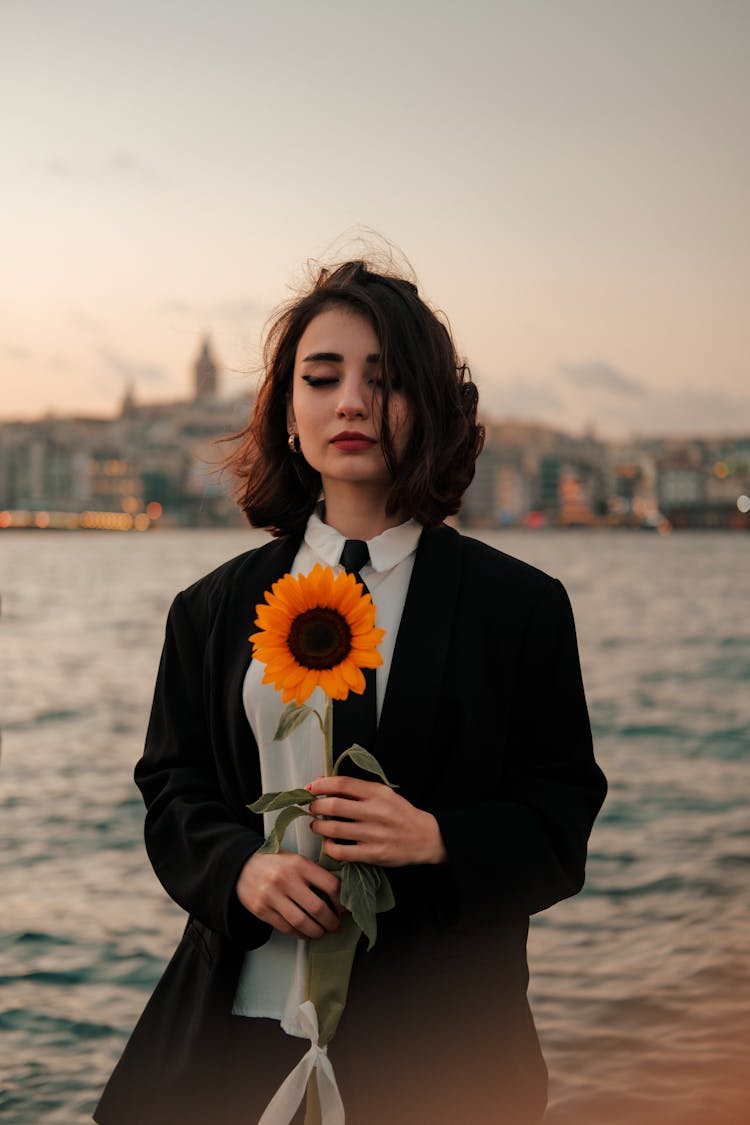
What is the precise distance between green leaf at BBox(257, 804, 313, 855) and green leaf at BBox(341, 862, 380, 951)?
0.30 ft

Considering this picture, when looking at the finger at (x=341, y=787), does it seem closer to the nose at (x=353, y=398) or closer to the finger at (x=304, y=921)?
the finger at (x=304, y=921)

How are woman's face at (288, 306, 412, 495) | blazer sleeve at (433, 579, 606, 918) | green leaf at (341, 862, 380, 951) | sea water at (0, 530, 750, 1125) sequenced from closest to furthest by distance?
green leaf at (341, 862, 380, 951)
blazer sleeve at (433, 579, 606, 918)
woman's face at (288, 306, 412, 495)
sea water at (0, 530, 750, 1125)

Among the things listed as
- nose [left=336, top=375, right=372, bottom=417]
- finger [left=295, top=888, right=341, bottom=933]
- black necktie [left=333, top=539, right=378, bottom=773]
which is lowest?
finger [left=295, top=888, right=341, bottom=933]

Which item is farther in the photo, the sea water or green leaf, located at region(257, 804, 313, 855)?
the sea water

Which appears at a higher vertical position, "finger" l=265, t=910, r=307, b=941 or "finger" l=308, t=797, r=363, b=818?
"finger" l=308, t=797, r=363, b=818

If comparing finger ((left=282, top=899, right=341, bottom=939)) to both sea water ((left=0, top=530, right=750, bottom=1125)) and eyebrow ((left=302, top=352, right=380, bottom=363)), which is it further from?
sea water ((left=0, top=530, right=750, bottom=1125))

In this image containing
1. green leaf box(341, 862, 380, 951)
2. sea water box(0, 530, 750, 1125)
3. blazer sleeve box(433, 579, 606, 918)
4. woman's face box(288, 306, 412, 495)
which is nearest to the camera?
green leaf box(341, 862, 380, 951)

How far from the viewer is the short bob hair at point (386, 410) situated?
1991mm

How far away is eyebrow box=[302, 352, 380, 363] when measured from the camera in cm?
200

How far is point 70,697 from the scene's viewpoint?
975 inches

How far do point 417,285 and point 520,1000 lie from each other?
109 centimetres

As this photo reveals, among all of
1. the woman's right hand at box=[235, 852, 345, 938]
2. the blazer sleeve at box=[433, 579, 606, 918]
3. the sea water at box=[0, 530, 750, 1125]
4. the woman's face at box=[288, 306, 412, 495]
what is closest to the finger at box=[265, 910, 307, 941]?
the woman's right hand at box=[235, 852, 345, 938]

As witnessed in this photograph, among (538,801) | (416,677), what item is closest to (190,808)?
(416,677)

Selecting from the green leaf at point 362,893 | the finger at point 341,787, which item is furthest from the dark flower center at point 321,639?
the green leaf at point 362,893
